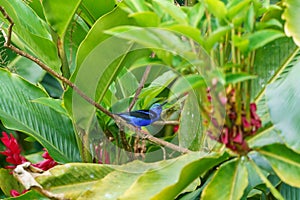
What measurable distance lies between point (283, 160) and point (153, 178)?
0.20 m

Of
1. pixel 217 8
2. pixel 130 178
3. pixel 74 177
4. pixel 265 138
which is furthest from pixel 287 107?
pixel 74 177

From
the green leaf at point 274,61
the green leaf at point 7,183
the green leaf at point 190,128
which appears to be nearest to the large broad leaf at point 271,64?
the green leaf at point 274,61

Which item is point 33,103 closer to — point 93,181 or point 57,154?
point 57,154

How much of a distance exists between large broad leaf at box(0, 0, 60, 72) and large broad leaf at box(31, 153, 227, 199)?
0.23 metres

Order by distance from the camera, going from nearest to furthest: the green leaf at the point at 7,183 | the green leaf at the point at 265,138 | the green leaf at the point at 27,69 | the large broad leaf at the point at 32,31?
the green leaf at the point at 265,138
the large broad leaf at the point at 32,31
the green leaf at the point at 7,183
the green leaf at the point at 27,69

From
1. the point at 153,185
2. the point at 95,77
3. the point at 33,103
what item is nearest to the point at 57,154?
the point at 33,103

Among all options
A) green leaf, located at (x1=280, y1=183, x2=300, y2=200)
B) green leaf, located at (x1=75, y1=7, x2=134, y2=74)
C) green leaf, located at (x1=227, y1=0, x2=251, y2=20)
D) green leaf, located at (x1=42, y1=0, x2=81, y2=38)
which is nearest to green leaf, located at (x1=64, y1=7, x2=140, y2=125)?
green leaf, located at (x1=75, y1=7, x2=134, y2=74)

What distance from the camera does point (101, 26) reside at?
3.31ft

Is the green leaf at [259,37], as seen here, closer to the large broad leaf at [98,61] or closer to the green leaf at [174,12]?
the green leaf at [174,12]

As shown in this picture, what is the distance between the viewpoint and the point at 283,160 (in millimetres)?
897

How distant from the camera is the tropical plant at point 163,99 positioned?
0.85 m

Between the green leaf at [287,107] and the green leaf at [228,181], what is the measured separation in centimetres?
8

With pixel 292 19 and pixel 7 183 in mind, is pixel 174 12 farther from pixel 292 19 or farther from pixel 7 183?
pixel 7 183

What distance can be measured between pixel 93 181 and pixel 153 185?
0.60 ft
